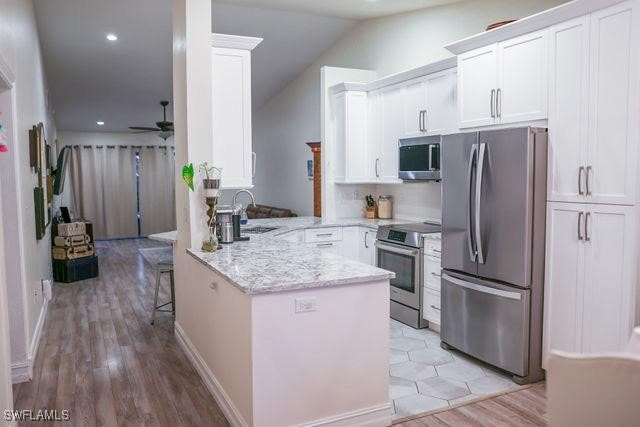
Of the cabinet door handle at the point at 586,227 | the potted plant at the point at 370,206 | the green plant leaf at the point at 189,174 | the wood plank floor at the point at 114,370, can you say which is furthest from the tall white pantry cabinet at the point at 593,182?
the potted plant at the point at 370,206

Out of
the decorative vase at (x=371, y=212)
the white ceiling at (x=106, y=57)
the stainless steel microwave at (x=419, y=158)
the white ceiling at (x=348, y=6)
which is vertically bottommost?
the decorative vase at (x=371, y=212)

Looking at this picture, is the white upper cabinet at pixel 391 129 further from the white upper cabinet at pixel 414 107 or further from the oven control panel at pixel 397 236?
the oven control panel at pixel 397 236

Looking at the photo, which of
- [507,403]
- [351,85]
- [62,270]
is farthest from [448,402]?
[62,270]

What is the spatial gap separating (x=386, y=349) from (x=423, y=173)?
7.29ft

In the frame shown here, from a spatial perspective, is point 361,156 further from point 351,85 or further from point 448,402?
point 448,402

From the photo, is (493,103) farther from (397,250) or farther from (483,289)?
(397,250)

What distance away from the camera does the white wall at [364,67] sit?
Answer: 453cm

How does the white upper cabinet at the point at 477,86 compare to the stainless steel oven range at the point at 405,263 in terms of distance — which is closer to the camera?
the white upper cabinet at the point at 477,86

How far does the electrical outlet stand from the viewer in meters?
2.39

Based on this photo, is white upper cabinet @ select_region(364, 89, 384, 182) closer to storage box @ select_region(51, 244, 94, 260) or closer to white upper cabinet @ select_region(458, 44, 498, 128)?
white upper cabinet @ select_region(458, 44, 498, 128)

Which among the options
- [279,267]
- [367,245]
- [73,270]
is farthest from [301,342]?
[73,270]

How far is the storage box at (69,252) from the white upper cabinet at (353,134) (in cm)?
389

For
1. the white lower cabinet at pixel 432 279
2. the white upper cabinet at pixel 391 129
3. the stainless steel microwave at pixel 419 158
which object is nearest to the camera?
the white lower cabinet at pixel 432 279

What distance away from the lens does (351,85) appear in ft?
17.4
